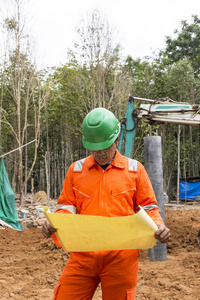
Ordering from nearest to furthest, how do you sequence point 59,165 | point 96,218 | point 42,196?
point 96,218 < point 42,196 < point 59,165

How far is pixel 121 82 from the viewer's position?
13406 mm

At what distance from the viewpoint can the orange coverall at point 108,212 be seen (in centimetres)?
194

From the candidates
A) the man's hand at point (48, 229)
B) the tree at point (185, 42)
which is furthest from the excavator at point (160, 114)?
the tree at point (185, 42)

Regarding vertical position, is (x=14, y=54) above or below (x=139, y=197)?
above

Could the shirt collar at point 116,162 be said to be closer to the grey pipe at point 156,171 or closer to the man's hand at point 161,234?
the man's hand at point 161,234

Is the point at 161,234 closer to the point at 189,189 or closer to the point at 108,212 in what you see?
the point at 108,212

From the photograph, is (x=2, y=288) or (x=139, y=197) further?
(x=2, y=288)

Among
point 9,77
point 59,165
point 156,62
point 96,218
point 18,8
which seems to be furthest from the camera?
point 59,165

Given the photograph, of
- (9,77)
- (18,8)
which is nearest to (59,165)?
(9,77)

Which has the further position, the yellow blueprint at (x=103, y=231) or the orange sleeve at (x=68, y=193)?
the orange sleeve at (x=68, y=193)

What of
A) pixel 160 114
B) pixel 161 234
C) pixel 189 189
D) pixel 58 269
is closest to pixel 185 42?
pixel 189 189

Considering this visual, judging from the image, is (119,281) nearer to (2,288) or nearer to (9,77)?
(2,288)

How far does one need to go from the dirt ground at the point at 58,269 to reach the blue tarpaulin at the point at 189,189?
28.5ft

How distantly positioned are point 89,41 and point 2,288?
33.7 ft
